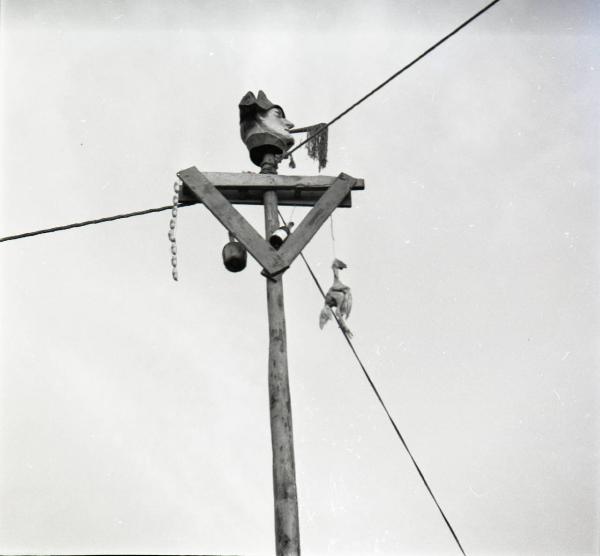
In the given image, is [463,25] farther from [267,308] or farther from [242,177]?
[267,308]

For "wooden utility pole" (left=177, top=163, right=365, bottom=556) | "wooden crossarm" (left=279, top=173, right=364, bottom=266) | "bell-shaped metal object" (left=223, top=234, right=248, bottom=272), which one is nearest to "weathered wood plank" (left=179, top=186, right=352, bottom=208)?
"wooden utility pole" (left=177, top=163, right=365, bottom=556)

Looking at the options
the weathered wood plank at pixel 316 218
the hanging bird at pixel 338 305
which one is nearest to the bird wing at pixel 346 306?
the hanging bird at pixel 338 305

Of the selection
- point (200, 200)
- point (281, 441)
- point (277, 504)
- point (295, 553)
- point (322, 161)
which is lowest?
point (295, 553)

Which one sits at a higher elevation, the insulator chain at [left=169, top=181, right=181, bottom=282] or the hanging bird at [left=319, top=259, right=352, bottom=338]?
the insulator chain at [left=169, top=181, right=181, bottom=282]

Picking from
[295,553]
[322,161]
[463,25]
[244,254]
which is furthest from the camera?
[322,161]

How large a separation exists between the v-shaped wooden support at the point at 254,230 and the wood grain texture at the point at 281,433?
153 mm

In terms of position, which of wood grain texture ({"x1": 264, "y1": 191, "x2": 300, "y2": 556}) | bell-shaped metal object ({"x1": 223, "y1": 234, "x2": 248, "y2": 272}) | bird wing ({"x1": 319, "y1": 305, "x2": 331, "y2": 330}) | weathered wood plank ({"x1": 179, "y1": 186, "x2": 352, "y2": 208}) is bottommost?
wood grain texture ({"x1": 264, "y1": 191, "x2": 300, "y2": 556})

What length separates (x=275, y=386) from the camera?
449 cm

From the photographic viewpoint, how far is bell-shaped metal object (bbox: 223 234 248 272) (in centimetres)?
502

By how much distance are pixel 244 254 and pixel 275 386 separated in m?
1.06

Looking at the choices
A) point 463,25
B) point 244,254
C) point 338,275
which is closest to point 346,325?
point 338,275

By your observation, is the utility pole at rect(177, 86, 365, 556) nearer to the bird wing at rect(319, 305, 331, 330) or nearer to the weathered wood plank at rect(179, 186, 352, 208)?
the weathered wood plank at rect(179, 186, 352, 208)

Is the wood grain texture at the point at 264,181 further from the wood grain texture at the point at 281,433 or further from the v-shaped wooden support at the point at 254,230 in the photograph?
the wood grain texture at the point at 281,433

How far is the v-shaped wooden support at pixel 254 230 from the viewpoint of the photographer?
4914 mm
